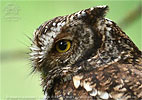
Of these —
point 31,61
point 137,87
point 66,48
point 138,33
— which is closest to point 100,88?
point 137,87

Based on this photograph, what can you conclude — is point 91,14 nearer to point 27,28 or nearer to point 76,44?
point 76,44

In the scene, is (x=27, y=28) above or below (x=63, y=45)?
above

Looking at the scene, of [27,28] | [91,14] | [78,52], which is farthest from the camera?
[27,28]

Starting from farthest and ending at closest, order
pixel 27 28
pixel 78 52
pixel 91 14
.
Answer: pixel 27 28 < pixel 91 14 < pixel 78 52

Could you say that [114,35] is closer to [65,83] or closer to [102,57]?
→ [102,57]

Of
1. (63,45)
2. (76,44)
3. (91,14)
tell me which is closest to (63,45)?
(63,45)

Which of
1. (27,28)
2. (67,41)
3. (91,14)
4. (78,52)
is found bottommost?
(78,52)

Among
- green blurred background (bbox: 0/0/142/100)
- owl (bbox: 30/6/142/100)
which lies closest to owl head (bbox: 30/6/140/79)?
owl (bbox: 30/6/142/100)

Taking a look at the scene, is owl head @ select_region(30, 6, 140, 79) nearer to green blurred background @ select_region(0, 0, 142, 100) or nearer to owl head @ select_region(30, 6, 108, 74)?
owl head @ select_region(30, 6, 108, 74)
